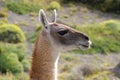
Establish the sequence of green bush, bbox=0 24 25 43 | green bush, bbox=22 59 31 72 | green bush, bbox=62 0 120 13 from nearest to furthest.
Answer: green bush, bbox=22 59 31 72 < green bush, bbox=0 24 25 43 < green bush, bbox=62 0 120 13

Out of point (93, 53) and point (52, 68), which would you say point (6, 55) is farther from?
point (52, 68)

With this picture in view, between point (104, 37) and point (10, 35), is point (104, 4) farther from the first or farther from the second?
point (10, 35)

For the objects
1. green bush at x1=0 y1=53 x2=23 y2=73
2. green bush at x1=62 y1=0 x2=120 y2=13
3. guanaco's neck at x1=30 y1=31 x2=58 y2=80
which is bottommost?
green bush at x1=62 y1=0 x2=120 y2=13

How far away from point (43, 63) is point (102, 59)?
17.4 m

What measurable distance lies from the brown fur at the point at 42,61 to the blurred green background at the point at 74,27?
293 inches

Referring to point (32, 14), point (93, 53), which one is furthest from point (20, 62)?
point (32, 14)

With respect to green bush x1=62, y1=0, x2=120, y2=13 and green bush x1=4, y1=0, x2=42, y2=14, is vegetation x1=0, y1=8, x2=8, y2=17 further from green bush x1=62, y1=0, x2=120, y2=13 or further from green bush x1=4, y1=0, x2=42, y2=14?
green bush x1=62, y1=0, x2=120, y2=13

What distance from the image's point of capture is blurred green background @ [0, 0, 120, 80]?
18016mm

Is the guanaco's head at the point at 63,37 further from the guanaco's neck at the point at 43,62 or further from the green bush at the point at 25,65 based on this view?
the green bush at the point at 25,65

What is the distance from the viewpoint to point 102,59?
2422cm

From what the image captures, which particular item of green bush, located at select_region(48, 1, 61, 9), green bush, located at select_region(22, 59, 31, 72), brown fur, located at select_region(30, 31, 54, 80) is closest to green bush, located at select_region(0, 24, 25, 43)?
Result: green bush, located at select_region(22, 59, 31, 72)

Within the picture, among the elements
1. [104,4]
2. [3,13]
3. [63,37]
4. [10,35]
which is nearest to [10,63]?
[10,35]

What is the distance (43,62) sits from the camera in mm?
7074

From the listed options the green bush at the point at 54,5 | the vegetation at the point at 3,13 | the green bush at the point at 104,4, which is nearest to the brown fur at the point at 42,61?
the vegetation at the point at 3,13
